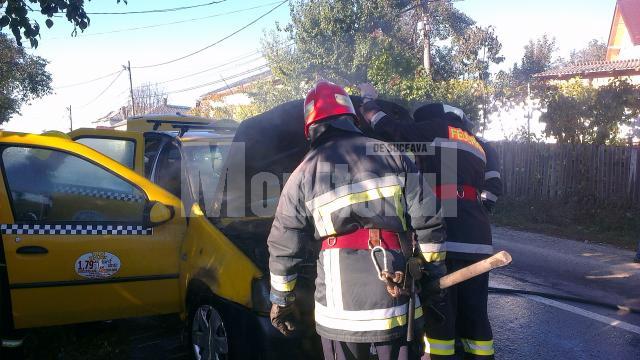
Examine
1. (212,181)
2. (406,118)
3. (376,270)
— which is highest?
(406,118)

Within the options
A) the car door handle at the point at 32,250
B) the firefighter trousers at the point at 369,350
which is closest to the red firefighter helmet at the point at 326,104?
the firefighter trousers at the point at 369,350

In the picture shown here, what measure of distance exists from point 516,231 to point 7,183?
29.6ft

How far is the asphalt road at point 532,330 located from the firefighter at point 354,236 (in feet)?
6.60

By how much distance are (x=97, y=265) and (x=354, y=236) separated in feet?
6.98

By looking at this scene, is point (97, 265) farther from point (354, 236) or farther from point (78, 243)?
point (354, 236)

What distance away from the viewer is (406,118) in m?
3.52

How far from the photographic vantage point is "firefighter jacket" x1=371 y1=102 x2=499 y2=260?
3107 millimetres

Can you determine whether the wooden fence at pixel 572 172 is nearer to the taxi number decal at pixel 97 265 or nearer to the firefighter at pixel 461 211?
the firefighter at pixel 461 211

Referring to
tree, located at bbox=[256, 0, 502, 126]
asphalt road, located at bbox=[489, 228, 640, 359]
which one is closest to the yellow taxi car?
asphalt road, located at bbox=[489, 228, 640, 359]

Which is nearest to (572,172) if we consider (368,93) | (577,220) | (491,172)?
(577,220)

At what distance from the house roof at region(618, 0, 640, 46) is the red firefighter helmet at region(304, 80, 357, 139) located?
26291mm

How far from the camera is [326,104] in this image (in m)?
2.58

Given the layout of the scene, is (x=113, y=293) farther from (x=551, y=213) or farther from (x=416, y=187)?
(x=551, y=213)

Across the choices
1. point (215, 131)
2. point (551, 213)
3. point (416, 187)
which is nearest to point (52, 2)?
point (215, 131)
